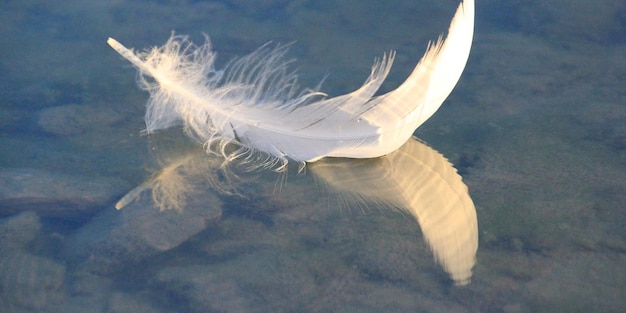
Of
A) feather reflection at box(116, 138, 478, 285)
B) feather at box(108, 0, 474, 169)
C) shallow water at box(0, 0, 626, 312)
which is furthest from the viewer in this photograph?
feather at box(108, 0, 474, 169)

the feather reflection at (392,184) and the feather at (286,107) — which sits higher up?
the feather at (286,107)

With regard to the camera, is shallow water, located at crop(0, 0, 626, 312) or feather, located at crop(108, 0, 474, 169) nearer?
shallow water, located at crop(0, 0, 626, 312)

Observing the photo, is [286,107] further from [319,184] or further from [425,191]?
[425,191]

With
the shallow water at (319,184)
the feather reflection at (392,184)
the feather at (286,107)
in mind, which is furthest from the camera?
the feather at (286,107)

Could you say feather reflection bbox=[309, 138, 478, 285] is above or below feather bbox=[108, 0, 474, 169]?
below

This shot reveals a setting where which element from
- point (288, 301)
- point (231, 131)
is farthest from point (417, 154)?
point (288, 301)

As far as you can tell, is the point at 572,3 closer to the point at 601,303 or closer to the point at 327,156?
the point at 327,156

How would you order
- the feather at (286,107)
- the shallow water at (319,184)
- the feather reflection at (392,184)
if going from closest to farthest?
the shallow water at (319,184), the feather reflection at (392,184), the feather at (286,107)
